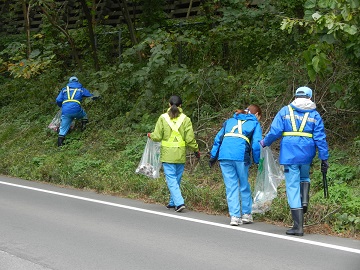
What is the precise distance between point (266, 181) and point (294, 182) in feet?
2.96

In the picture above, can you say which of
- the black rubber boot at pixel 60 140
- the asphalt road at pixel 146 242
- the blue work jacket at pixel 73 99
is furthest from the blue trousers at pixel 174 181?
the blue work jacket at pixel 73 99

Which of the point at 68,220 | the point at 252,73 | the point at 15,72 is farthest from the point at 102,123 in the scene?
the point at 68,220

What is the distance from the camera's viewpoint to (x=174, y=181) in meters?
11.2

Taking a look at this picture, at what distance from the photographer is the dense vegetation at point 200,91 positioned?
10.8 meters

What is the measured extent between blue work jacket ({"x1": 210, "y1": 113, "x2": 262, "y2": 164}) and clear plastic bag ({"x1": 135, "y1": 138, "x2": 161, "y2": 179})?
2.01 meters

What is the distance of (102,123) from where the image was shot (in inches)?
727

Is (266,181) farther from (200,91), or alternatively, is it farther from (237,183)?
(200,91)

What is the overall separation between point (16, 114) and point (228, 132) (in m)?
13.2

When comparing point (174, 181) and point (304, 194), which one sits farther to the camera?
point (174, 181)

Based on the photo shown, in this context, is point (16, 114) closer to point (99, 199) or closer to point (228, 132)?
point (99, 199)

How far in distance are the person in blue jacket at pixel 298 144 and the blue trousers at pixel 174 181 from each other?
234 centimetres

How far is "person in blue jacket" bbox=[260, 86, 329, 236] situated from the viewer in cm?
915

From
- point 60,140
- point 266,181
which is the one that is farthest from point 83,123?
point 266,181

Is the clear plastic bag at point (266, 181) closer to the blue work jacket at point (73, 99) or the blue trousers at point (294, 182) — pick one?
the blue trousers at point (294, 182)
